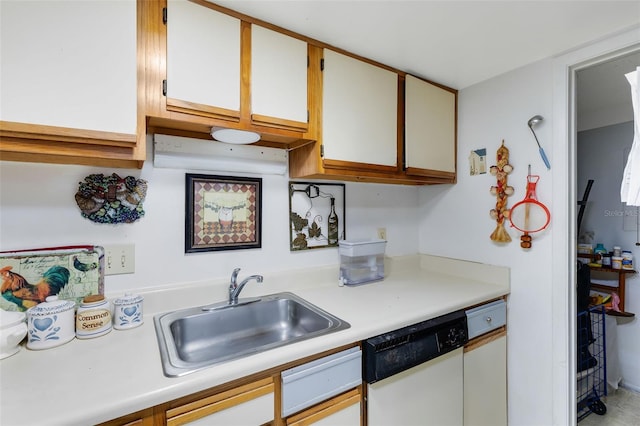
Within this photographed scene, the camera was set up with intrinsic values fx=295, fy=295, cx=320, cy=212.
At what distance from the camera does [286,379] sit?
37.0 inches

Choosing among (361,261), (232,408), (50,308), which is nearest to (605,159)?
(361,261)

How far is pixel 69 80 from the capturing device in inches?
34.6

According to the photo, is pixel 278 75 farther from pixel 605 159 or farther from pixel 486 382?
pixel 605 159

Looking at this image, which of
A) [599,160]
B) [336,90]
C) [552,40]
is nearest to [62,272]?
[336,90]

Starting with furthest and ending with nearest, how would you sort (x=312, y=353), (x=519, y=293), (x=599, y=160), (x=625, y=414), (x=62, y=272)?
(x=599, y=160)
(x=625, y=414)
(x=519, y=293)
(x=62, y=272)
(x=312, y=353)

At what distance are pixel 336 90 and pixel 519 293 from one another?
1.47 m

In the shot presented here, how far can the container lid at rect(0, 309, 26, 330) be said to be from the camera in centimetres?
88

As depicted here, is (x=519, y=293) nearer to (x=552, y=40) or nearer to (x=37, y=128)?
(x=552, y=40)

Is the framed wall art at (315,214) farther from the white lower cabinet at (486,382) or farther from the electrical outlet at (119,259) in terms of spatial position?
the white lower cabinet at (486,382)

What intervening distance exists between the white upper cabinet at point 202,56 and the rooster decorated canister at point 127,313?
76cm

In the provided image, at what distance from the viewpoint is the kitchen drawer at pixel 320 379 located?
0.95m

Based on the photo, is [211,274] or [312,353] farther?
[211,274]

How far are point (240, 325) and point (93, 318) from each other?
1.89 ft

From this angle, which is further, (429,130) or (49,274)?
(429,130)
